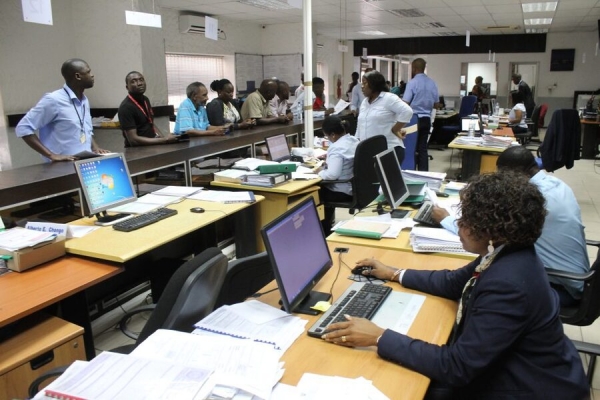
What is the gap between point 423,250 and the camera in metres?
2.24

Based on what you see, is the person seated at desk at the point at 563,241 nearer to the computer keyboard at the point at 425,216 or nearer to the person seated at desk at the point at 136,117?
the computer keyboard at the point at 425,216

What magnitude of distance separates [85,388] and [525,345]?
1.15m

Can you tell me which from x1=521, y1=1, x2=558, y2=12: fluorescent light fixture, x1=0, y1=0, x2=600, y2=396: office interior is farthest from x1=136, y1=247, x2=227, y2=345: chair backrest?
x1=521, y1=1, x2=558, y2=12: fluorescent light fixture

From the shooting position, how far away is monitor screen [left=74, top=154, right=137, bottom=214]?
2570mm

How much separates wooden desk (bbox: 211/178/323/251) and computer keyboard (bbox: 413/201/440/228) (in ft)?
3.60

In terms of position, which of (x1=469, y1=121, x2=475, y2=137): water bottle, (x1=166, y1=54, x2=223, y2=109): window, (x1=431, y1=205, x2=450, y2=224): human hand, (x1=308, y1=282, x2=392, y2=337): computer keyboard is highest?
(x1=166, y1=54, x2=223, y2=109): window

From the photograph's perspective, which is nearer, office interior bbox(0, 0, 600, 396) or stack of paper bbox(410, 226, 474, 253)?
stack of paper bbox(410, 226, 474, 253)

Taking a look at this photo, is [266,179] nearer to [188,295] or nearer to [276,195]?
[276,195]

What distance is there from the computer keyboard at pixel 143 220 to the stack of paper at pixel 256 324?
124 cm

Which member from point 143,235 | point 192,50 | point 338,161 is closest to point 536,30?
point 192,50

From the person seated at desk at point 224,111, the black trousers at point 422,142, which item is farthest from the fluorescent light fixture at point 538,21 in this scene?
the person seated at desk at point 224,111

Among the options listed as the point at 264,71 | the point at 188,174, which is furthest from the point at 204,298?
the point at 264,71

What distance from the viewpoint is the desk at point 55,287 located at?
1828 millimetres

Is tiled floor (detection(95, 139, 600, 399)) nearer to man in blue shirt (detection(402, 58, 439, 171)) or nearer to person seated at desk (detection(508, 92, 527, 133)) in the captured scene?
man in blue shirt (detection(402, 58, 439, 171))
